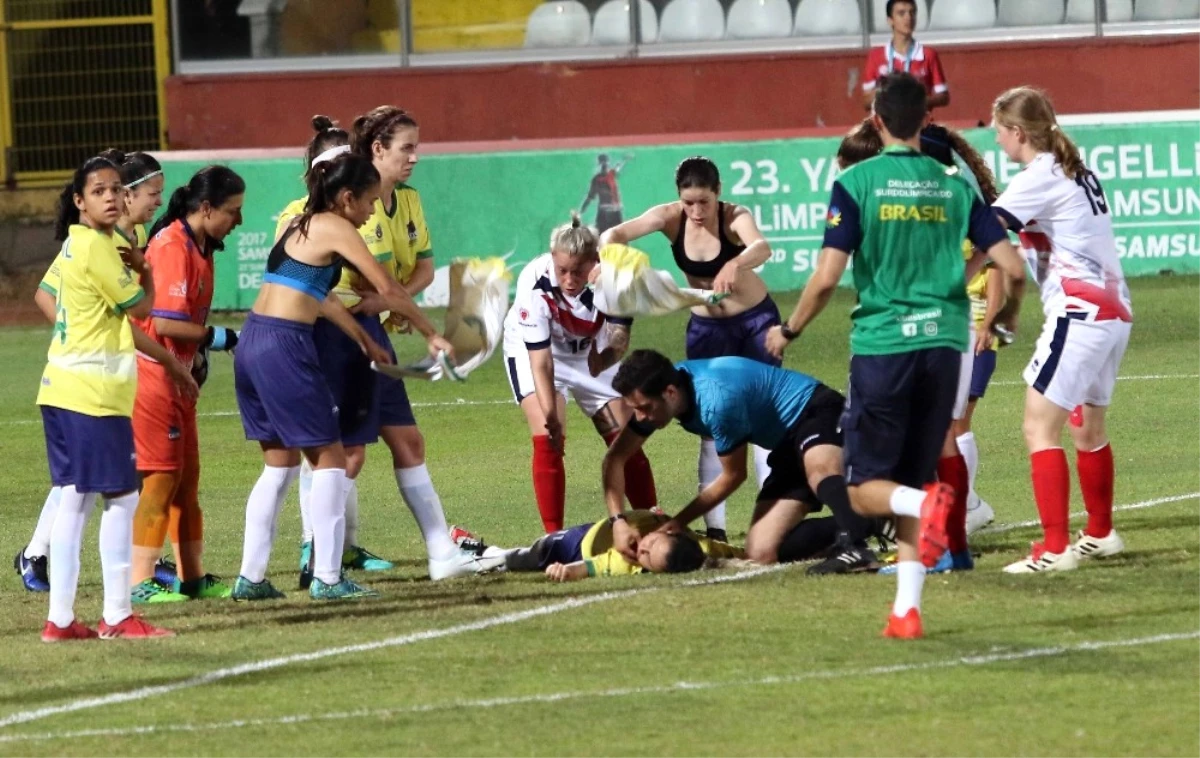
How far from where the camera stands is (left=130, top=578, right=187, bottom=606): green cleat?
937cm

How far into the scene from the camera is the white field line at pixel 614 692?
655 cm

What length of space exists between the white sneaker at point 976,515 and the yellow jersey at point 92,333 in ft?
14.0

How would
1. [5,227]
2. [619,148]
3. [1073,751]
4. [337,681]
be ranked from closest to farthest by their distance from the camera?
[1073,751] < [337,681] < [619,148] < [5,227]

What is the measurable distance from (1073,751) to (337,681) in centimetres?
262

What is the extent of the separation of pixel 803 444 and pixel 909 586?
178 cm

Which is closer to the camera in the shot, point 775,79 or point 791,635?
point 791,635

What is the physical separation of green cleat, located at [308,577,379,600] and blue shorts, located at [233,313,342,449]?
0.66m

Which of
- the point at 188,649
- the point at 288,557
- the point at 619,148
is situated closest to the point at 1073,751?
the point at 188,649

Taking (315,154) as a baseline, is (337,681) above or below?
below

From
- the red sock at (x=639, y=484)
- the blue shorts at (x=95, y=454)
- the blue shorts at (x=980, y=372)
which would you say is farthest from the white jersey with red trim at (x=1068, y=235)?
the blue shorts at (x=95, y=454)

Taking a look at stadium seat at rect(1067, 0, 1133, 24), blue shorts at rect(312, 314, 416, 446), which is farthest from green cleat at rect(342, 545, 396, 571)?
stadium seat at rect(1067, 0, 1133, 24)

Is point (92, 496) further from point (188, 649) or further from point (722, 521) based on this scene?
point (722, 521)

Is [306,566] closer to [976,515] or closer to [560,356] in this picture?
[560,356]

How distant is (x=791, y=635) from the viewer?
7.63 metres
